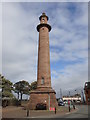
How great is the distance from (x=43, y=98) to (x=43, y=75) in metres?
4.54

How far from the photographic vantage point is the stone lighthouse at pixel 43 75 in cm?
2755

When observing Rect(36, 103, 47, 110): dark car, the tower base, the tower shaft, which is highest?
the tower shaft

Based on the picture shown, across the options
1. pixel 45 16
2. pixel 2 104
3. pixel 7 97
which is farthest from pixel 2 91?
pixel 45 16

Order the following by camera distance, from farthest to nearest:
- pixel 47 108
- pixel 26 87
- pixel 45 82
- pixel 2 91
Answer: pixel 26 87
pixel 2 91
pixel 45 82
pixel 47 108

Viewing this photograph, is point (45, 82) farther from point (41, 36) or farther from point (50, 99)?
point (41, 36)

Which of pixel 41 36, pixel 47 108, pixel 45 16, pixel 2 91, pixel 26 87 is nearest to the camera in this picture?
pixel 47 108

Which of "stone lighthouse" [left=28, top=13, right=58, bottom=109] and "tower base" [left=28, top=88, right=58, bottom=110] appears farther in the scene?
"stone lighthouse" [left=28, top=13, right=58, bottom=109]

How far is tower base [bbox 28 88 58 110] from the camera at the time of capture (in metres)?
27.2

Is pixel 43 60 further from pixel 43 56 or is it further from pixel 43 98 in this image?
pixel 43 98

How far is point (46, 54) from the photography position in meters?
30.9

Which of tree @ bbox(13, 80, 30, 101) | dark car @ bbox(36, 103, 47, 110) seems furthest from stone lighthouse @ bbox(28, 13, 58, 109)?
tree @ bbox(13, 80, 30, 101)

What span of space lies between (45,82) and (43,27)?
12.6 m

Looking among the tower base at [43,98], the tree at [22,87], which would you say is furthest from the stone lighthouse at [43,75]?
the tree at [22,87]

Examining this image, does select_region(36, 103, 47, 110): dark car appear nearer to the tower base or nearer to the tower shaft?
the tower base
